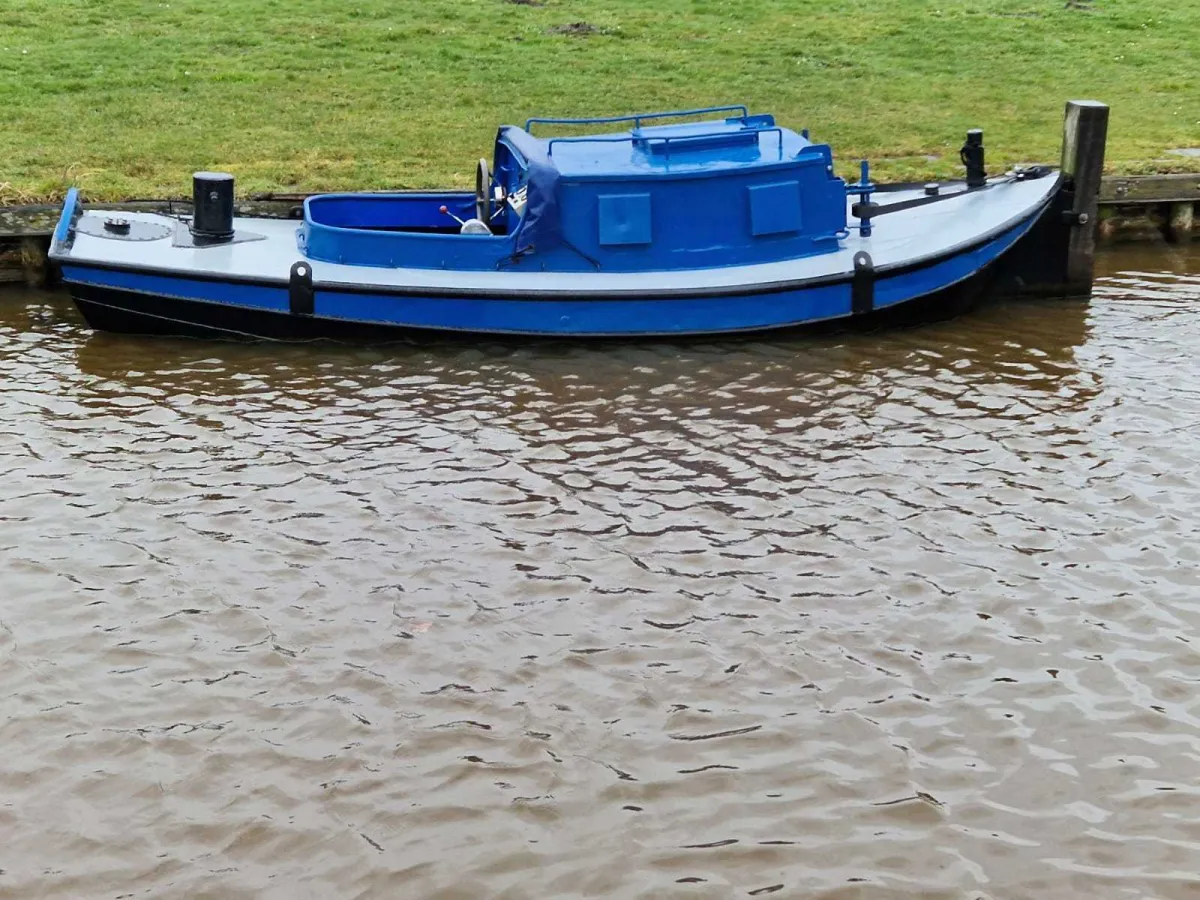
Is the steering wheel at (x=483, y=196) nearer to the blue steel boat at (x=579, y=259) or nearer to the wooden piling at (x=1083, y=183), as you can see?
the blue steel boat at (x=579, y=259)

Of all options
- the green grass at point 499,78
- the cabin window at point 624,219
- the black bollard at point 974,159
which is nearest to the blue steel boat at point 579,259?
the cabin window at point 624,219

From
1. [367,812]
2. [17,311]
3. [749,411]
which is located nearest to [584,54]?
[17,311]

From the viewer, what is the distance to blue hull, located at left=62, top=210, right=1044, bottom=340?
12141 millimetres

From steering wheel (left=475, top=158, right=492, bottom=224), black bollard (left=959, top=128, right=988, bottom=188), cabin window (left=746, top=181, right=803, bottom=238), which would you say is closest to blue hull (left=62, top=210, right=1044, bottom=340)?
cabin window (left=746, top=181, right=803, bottom=238)

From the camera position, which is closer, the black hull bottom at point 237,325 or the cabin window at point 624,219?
the black hull bottom at point 237,325

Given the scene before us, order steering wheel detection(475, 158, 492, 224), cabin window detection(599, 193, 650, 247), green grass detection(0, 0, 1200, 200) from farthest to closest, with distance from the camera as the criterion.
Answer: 1. green grass detection(0, 0, 1200, 200)
2. steering wheel detection(475, 158, 492, 224)
3. cabin window detection(599, 193, 650, 247)

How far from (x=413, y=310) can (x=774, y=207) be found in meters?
3.32

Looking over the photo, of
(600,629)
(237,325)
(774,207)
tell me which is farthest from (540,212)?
(600,629)

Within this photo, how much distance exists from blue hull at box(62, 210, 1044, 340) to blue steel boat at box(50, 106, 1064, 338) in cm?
1

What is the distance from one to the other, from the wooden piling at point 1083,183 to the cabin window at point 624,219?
13.9ft

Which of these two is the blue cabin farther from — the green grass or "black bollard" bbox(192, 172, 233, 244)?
the green grass

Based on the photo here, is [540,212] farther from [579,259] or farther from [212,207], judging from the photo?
[212,207]

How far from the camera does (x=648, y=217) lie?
488 inches

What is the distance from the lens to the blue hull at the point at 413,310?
39.8 ft
